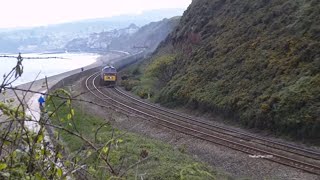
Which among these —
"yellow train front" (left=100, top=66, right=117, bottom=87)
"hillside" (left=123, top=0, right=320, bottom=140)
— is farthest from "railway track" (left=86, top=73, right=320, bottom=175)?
"yellow train front" (left=100, top=66, right=117, bottom=87)

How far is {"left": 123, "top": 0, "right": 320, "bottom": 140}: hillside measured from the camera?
21359 millimetres

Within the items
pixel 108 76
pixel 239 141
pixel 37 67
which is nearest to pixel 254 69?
pixel 239 141

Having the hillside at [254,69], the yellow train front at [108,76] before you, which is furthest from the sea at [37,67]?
the hillside at [254,69]

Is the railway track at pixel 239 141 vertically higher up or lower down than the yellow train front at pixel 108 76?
higher up

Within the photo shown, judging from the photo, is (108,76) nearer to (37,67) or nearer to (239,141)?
(239,141)

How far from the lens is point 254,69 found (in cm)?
2827

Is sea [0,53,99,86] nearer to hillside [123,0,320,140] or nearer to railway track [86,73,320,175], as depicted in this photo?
railway track [86,73,320,175]

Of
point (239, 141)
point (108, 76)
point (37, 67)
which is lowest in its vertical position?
point (37, 67)

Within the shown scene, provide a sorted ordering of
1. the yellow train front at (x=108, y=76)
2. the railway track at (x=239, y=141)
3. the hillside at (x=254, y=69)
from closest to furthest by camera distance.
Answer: the railway track at (x=239, y=141) < the hillside at (x=254, y=69) < the yellow train front at (x=108, y=76)

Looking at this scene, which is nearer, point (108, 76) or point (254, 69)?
point (254, 69)

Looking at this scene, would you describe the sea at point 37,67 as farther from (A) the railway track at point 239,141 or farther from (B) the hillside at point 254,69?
(B) the hillside at point 254,69

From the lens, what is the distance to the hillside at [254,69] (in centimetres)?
2136

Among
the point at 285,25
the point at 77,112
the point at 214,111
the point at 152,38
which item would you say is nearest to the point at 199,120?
the point at 214,111

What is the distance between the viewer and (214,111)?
2720 centimetres
